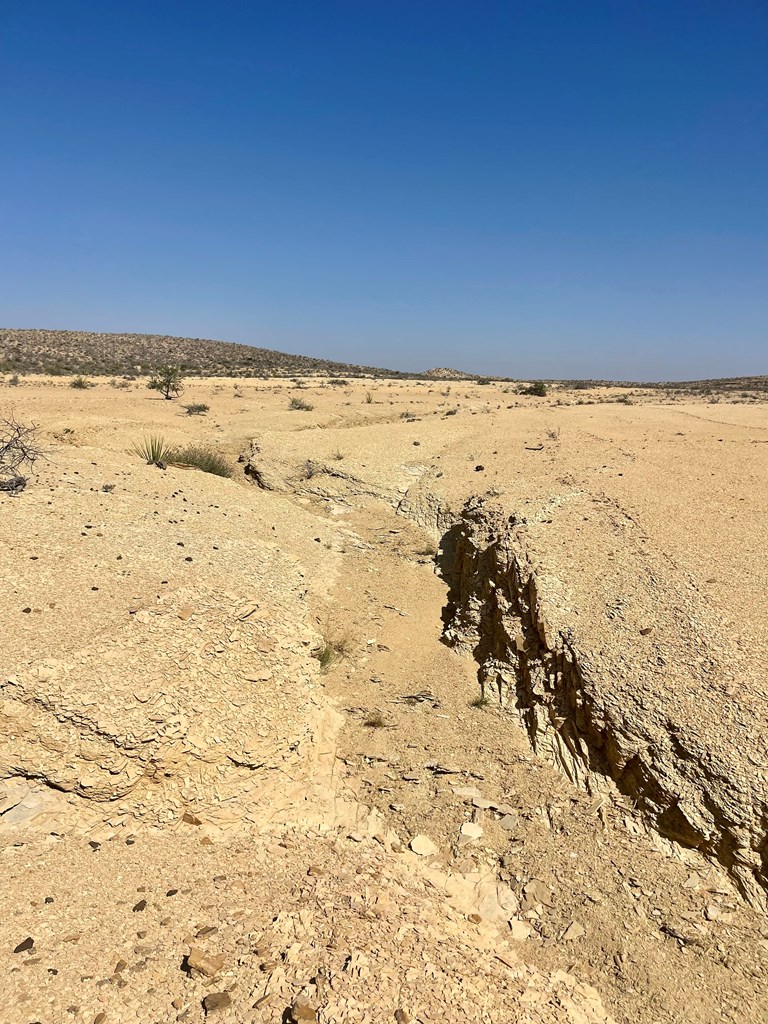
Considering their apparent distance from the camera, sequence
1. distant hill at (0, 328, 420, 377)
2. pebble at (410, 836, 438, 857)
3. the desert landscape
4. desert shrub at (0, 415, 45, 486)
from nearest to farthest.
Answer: the desert landscape → pebble at (410, 836, 438, 857) → desert shrub at (0, 415, 45, 486) → distant hill at (0, 328, 420, 377)

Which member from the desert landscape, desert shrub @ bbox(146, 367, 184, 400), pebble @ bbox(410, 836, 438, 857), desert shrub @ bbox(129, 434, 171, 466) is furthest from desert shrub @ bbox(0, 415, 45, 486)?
desert shrub @ bbox(146, 367, 184, 400)

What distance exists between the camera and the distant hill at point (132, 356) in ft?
110

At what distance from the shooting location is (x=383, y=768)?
481cm

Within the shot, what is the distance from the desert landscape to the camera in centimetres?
300

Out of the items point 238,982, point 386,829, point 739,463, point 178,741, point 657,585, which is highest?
point 739,463

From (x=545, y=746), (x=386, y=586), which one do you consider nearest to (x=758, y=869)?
(x=545, y=746)

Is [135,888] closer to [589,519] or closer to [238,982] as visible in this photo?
[238,982]

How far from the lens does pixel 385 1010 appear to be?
2.70 metres

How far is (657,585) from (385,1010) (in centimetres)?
413

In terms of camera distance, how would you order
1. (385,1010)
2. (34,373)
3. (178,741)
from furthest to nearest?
(34,373)
(178,741)
(385,1010)

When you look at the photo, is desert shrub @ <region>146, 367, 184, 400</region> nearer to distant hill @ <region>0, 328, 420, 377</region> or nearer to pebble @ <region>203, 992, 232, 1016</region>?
distant hill @ <region>0, 328, 420, 377</region>

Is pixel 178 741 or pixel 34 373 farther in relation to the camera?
pixel 34 373

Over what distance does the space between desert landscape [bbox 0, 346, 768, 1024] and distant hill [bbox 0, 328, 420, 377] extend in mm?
27698

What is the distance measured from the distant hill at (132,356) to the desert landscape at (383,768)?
2770 centimetres
